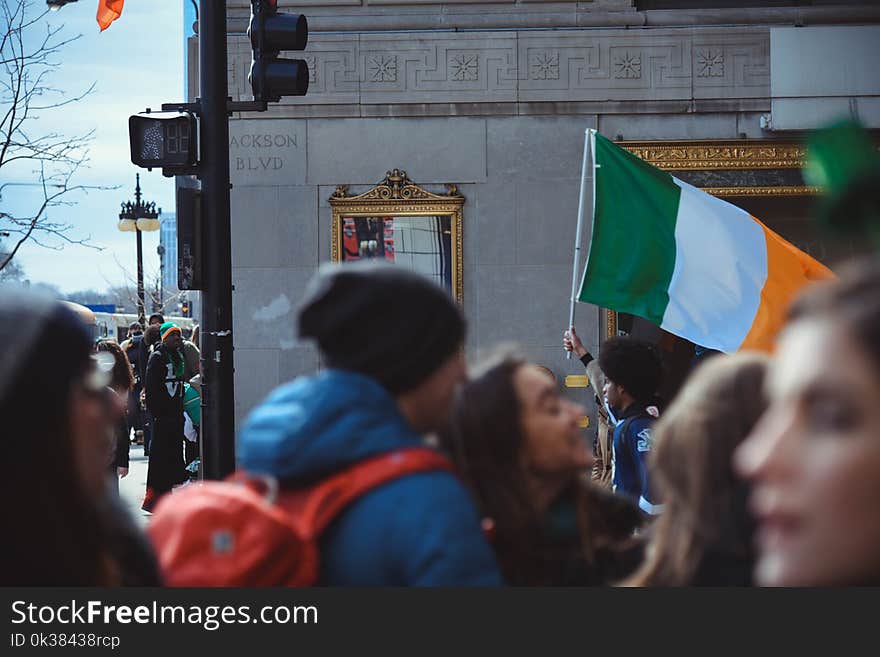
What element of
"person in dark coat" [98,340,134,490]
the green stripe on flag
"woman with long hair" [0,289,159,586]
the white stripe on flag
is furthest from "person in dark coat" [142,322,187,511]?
"woman with long hair" [0,289,159,586]

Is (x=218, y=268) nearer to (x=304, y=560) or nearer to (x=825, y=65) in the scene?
(x=304, y=560)

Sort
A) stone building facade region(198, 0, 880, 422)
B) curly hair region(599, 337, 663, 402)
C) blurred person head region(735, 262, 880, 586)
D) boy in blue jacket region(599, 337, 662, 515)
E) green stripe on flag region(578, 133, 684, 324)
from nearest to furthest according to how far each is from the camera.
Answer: blurred person head region(735, 262, 880, 586)
boy in blue jacket region(599, 337, 662, 515)
curly hair region(599, 337, 663, 402)
green stripe on flag region(578, 133, 684, 324)
stone building facade region(198, 0, 880, 422)

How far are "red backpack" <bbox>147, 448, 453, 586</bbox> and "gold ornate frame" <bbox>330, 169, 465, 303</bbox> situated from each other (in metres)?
10.6

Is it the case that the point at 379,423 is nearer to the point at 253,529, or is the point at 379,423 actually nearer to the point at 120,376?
the point at 253,529

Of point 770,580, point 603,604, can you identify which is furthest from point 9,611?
point 770,580

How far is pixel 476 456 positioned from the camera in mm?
2818

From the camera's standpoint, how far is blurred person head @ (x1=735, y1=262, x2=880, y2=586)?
3.45 feet

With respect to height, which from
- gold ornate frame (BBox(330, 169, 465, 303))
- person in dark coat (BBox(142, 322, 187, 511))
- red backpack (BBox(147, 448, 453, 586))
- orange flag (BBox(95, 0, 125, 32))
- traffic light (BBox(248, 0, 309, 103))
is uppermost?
orange flag (BBox(95, 0, 125, 32))

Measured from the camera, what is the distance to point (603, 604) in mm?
1895

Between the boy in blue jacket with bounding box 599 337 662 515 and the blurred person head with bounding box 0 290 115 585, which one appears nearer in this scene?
the blurred person head with bounding box 0 290 115 585

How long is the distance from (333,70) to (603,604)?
11571 mm

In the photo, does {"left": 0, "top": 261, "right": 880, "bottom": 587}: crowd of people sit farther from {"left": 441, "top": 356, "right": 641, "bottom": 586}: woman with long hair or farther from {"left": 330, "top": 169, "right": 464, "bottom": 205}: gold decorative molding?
{"left": 330, "top": 169, "right": 464, "bottom": 205}: gold decorative molding

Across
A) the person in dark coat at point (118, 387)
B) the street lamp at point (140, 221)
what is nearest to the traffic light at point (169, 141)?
the person in dark coat at point (118, 387)

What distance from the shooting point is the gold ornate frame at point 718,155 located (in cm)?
1273
